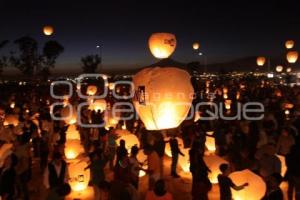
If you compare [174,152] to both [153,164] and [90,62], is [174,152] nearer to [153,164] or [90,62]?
[153,164]

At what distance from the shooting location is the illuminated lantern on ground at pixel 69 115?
15195 millimetres

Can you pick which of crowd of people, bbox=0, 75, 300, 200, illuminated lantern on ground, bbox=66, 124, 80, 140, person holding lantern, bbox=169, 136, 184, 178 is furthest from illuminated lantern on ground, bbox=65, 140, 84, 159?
person holding lantern, bbox=169, 136, 184, 178

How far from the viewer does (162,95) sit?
11.5m

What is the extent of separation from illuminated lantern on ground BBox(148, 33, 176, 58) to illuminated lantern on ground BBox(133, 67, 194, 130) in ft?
2.80

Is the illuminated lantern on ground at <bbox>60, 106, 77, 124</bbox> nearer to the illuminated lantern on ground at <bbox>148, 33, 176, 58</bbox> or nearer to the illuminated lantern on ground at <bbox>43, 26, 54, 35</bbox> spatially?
the illuminated lantern on ground at <bbox>43, 26, 54, 35</bbox>

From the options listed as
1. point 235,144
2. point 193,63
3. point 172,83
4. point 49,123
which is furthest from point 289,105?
point 193,63

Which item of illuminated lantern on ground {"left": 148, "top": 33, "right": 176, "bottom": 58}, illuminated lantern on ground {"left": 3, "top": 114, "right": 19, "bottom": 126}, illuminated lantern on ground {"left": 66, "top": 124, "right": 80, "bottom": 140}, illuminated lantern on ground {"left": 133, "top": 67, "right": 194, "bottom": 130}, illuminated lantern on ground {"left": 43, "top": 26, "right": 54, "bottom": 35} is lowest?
illuminated lantern on ground {"left": 66, "top": 124, "right": 80, "bottom": 140}

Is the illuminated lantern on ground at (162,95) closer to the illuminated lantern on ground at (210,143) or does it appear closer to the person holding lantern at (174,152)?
the illuminated lantern on ground at (210,143)

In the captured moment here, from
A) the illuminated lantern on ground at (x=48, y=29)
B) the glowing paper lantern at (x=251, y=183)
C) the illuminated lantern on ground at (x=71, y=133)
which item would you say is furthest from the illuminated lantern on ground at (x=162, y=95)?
the illuminated lantern on ground at (x=48, y=29)

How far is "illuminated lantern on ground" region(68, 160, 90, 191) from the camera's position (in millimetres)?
8164

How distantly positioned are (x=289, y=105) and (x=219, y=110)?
3.41 metres

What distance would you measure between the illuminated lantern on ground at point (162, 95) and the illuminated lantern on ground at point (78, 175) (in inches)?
152

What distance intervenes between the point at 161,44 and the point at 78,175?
5.87 metres

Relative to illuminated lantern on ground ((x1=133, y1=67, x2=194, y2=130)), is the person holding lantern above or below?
below
